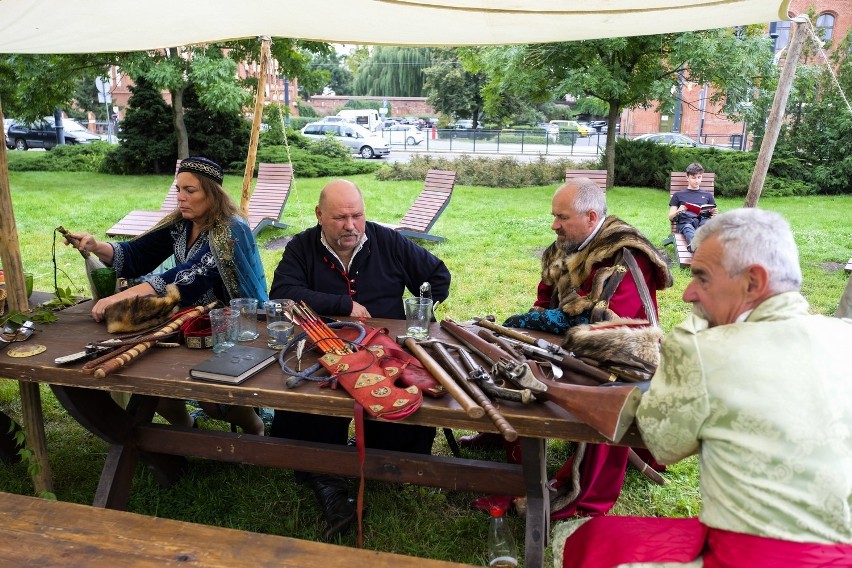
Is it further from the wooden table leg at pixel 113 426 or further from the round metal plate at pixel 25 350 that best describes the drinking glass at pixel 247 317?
the round metal plate at pixel 25 350

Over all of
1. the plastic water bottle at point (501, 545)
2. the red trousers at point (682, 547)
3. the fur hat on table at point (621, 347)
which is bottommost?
the plastic water bottle at point (501, 545)

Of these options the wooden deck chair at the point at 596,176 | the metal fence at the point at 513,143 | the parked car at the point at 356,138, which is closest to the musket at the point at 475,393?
the wooden deck chair at the point at 596,176

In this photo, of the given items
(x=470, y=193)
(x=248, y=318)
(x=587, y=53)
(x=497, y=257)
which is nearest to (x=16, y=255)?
(x=248, y=318)

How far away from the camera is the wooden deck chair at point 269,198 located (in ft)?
31.1

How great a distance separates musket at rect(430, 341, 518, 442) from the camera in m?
1.91

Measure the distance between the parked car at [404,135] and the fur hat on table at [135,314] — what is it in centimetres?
2457

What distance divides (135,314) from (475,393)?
1610mm

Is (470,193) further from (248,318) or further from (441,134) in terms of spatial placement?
(441,134)

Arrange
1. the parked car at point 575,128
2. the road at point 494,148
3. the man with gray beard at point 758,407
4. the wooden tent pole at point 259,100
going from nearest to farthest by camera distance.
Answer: the man with gray beard at point 758,407 < the wooden tent pole at point 259,100 < the road at point 494,148 < the parked car at point 575,128

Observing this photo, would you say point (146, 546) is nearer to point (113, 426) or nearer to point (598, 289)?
point (113, 426)

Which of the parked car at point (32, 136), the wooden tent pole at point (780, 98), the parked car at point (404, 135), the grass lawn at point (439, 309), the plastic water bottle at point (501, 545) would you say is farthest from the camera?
the parked car at point (404, 135)

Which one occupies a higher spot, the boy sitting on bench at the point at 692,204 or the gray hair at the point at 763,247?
the gray hair at the point at 763,247

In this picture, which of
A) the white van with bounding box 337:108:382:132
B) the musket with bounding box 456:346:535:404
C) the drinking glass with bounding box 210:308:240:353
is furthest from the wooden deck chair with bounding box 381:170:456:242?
the white van with bounding box 337:108:382:132

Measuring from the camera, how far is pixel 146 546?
1950 millimetres
